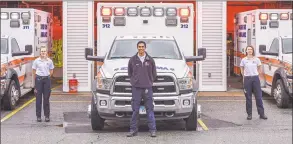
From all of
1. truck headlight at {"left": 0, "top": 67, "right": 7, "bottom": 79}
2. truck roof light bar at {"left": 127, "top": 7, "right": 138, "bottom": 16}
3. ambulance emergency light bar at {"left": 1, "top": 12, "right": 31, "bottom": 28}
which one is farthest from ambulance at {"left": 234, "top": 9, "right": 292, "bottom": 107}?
ambulance emergency light bar at {"left": 1, "top": 12, "right": 31, "bottom": 28}

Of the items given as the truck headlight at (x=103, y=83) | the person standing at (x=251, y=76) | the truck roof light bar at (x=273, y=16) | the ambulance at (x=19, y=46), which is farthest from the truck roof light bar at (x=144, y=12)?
the truck roof light bar at (x=273, y=16)

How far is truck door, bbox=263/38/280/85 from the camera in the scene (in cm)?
1471

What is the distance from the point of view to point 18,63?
14.8 meters

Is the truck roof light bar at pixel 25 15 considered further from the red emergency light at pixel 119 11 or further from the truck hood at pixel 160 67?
the truck hood at pixel 160 67

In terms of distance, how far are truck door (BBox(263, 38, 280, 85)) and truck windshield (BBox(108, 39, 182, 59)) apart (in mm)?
3858

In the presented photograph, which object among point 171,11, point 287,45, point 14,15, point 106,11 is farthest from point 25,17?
point 287,45

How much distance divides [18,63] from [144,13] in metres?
3.57

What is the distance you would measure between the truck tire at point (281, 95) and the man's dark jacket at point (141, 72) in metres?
4.92

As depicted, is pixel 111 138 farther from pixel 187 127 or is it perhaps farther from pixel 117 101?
pixel 187 127

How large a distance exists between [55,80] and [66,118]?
9.38m

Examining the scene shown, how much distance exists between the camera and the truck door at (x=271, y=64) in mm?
14712

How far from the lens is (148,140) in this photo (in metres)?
9.73

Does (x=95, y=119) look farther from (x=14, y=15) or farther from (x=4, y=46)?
(x=14, y=15)

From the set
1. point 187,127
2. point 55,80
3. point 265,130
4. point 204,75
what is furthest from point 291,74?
point 55,80
